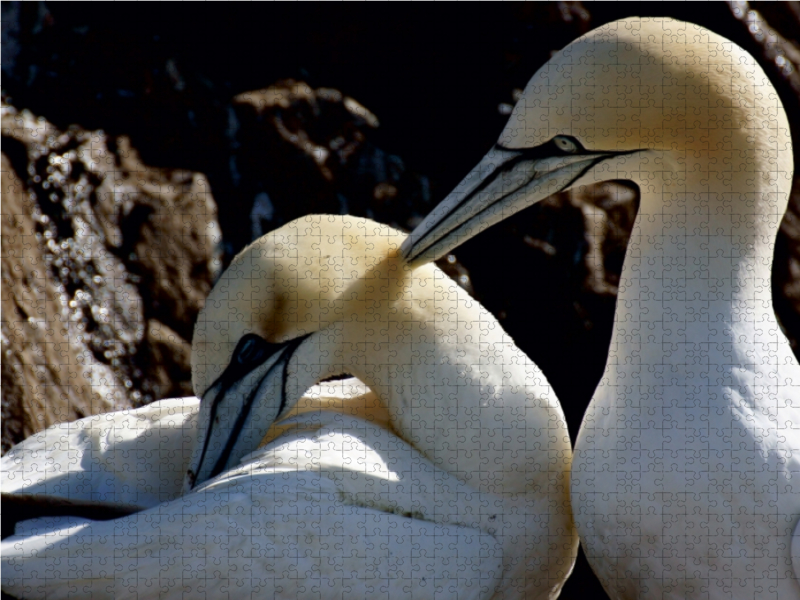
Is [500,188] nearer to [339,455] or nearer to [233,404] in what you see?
[339,455]

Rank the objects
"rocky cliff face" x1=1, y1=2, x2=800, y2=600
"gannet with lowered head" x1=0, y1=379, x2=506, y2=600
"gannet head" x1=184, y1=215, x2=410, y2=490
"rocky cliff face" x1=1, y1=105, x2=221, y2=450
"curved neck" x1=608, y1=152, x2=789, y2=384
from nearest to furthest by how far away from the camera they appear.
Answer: "gannet with lowered head" x1=0, y1=379, x2=506, y2=600 < "curved neck" x1=608, y1=152, x2=789, y2=384 < "gannet head" x1=184, y1=215, x2=410, y2=490 < "rocky cliff face" x1=1, y1=105, x2=221, y2=450 < "rocky cliff face" x1=1, y1=2, x2=800, y2=600

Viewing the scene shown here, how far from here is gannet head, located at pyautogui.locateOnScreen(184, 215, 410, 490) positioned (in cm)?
297

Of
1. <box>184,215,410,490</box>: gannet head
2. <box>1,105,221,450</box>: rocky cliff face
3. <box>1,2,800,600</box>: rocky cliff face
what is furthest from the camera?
<box>1,2,800,600</box>: rocky cliff face

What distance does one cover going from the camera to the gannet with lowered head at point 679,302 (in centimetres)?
269

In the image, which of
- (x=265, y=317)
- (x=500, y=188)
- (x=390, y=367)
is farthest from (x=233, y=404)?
(x=500, y=188)

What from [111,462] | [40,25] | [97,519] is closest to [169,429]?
[111,462]

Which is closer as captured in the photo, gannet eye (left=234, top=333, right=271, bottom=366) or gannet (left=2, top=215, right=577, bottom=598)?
gannet (left=2, top=215, right=577, bottom=598)

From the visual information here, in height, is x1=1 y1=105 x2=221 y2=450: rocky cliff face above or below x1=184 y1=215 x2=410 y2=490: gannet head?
below

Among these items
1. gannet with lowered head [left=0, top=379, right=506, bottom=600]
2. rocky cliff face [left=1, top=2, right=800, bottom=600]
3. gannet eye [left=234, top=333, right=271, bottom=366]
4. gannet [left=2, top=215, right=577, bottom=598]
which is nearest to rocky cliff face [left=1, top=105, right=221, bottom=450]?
rocky cliff face [left=1, top=2, right=800, bottom=600]

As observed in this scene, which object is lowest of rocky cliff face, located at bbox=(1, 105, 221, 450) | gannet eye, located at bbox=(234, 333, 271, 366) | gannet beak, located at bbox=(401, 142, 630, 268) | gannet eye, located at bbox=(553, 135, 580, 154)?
rocky cliff face, located at bbox=(1, 105, 221, 450)

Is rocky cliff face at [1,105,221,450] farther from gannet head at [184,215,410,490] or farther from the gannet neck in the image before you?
the gannet neck

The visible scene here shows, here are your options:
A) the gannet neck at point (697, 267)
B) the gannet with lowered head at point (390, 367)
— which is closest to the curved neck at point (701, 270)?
the gannet neck at point (697, 267)

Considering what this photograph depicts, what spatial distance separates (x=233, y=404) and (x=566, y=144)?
1.10m

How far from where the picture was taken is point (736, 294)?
9.26ft
